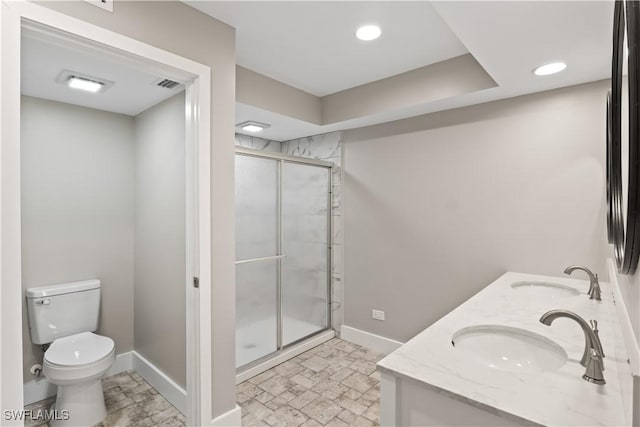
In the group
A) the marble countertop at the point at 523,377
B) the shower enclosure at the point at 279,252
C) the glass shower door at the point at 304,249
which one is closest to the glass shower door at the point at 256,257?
the shower enclosure at the point at 279,252

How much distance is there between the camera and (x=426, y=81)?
250cm

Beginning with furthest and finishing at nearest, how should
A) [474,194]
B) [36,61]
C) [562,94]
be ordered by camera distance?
[474,194] < [562,94] < [36,61]

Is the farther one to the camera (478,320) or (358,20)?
(358,20)

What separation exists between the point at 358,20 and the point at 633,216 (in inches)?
66.7

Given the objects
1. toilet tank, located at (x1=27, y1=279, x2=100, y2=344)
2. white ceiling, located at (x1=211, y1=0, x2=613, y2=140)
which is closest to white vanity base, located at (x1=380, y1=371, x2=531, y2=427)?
white ceiling, located at (x1=211, y1=0, x2=613, y2=140)

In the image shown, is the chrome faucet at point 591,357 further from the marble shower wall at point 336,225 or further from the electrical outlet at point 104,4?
the marble shower wall at point 336,225

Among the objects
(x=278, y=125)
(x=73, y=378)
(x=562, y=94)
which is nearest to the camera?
(x=73, y=378)

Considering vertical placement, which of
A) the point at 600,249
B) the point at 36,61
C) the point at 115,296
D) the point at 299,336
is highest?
the point at 36,61

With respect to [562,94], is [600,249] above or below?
below

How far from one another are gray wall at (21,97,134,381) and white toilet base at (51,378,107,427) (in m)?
0.58

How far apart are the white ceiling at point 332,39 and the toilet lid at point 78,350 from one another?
2227 mm

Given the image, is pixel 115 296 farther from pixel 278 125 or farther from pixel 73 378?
pixel 278 125

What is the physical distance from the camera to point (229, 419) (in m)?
1.96

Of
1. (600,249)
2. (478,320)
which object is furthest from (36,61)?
(600,249)
